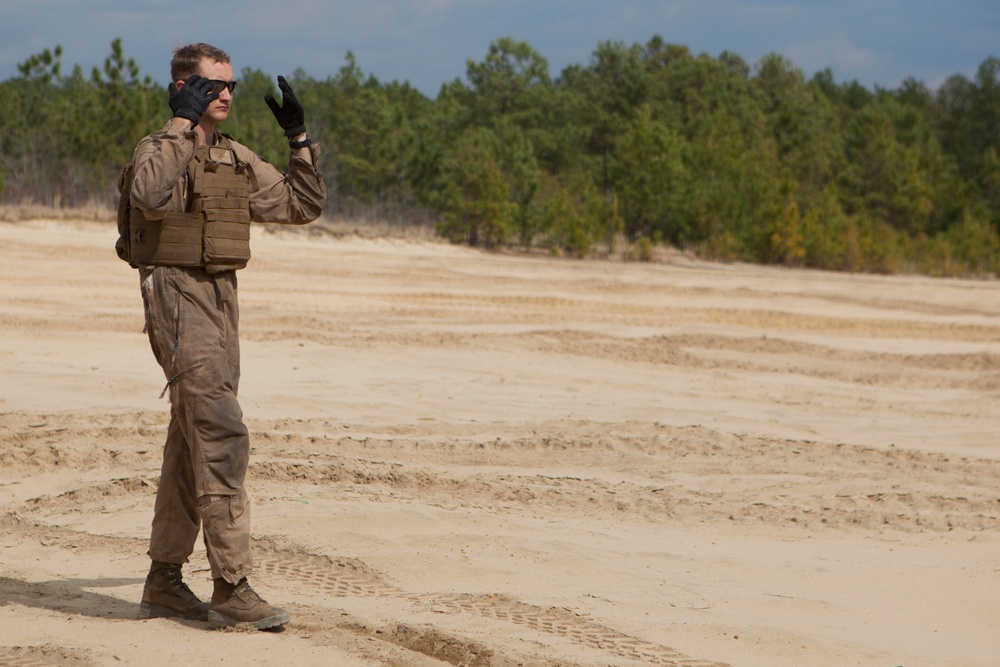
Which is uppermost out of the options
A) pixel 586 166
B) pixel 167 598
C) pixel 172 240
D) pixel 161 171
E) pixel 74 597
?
pixel 586 166

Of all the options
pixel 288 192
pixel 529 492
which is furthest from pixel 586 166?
pixel 288 192

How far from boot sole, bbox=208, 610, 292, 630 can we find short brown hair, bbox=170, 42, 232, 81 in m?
1.95

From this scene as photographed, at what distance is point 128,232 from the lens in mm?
4395

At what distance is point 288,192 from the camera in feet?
15.2

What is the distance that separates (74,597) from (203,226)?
1.61 metres

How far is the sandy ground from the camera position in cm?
453

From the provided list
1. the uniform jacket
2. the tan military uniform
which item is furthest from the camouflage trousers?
the uniform jacket

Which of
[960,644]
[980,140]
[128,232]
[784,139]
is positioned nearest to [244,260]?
[128,232]

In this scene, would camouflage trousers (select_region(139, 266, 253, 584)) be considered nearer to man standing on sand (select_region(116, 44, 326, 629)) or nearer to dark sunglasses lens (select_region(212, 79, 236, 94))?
man standing on sand (select_region(116, 44, 326, 629))

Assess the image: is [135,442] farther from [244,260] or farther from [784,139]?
[784,139]

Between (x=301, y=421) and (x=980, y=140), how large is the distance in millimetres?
58138

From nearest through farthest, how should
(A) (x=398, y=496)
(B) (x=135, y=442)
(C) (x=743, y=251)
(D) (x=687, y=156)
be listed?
(A) (x=398, y=496)
(B) (x=135, y=442)
(C) (x=743, y=251)
(D) (x=687, y=156)

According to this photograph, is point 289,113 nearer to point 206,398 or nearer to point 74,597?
point 206,398

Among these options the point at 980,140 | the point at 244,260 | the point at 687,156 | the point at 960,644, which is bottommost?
the point at 960,644
